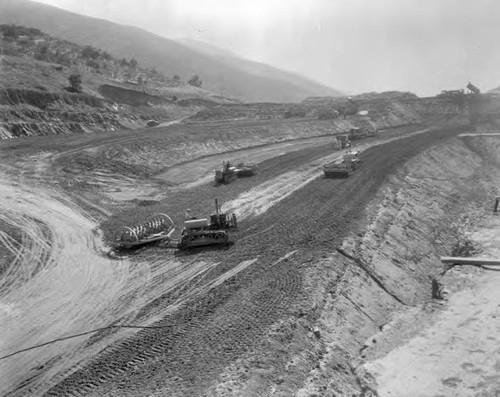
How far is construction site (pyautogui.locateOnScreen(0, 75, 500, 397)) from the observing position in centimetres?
1178

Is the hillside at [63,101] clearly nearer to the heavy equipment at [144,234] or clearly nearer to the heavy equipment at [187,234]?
the heavy equipment at [144,234]

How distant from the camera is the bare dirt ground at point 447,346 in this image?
485 inches

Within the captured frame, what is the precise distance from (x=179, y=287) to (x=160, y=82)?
325 ft

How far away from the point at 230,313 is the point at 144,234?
767 cm

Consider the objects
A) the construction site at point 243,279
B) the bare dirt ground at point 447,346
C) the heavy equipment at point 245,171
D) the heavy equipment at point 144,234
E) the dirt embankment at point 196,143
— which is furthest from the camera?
the dirt embankment at point 196,143

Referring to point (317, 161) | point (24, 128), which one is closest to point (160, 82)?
point (24, 128)

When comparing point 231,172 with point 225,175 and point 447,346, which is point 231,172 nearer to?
point 225,175

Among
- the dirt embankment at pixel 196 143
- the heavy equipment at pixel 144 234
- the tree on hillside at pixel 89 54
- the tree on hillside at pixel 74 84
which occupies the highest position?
the tree on hillside at pixel 89 54

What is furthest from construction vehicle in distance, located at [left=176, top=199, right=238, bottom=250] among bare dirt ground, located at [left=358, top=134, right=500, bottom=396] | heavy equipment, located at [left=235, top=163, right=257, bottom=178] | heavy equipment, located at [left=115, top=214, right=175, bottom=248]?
heavy equipment, located at [left=235, top=163, right=257, bottom=178]

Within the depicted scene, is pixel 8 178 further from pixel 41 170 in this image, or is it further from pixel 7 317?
pixel 7 317

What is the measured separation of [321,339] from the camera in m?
13.1

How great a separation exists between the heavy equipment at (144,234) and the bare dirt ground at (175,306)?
80 cm

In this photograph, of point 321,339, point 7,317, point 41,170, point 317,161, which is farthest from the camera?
point 317,161

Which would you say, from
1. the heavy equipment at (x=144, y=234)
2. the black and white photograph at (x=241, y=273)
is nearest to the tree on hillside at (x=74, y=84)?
the black and white photograph at (x=241, y=273)
